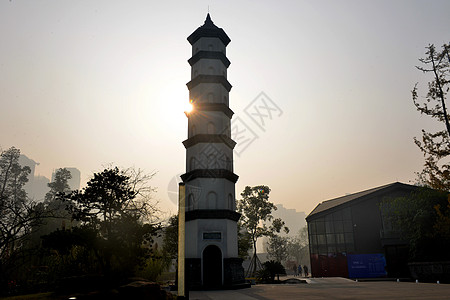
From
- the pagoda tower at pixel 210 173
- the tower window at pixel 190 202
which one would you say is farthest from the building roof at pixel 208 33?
the tower window at pixel 190 202

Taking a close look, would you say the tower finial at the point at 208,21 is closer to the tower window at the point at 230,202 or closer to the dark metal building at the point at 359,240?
the tower window at the point at 230,202

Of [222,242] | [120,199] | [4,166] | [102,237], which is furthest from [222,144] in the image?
[4,166]

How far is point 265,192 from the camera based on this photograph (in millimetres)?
47281

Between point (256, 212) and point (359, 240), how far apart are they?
555 inches

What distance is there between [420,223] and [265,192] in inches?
787

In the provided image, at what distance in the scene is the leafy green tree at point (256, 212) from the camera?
46.6m

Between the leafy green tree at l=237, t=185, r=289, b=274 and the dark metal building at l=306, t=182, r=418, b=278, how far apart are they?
5.66 meters

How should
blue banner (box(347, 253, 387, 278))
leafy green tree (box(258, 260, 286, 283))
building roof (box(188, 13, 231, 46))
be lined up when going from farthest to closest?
blue banner (box(347, 253, 387, 278)) → leafy green tree (box(258, 260, 286, 283)) → building roof (box(188, 13, 231, 46))

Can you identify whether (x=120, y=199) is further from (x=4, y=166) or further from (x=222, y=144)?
(x=4, y=166)

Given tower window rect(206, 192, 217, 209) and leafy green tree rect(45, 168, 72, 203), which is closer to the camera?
tower window rect(206, 192, 217, 209)

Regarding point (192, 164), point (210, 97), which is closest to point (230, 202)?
point (192, 164)

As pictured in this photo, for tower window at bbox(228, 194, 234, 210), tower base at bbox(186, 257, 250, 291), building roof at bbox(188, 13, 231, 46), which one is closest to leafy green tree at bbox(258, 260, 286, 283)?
tower base at bbox(186, 257, 250, 291)

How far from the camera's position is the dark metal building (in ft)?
134

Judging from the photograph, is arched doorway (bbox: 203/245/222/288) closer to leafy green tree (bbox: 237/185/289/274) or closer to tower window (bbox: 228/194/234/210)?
tower window (bbox: 228/194/234/210)
